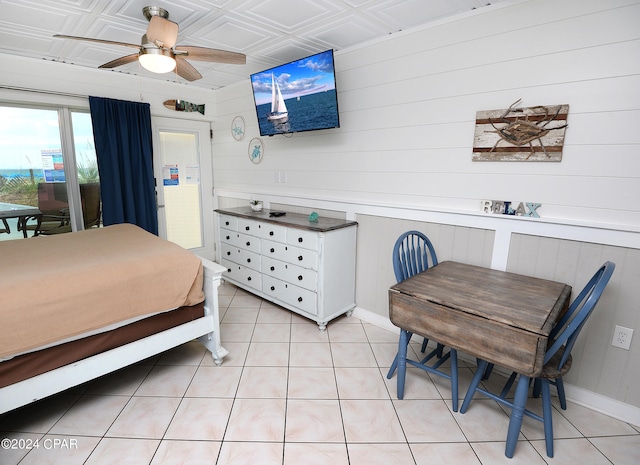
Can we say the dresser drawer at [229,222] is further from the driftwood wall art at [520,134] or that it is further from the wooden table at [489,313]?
the driftwood wall art at [520,134]

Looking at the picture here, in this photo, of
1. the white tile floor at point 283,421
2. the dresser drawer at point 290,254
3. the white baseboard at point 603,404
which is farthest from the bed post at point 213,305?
the white baseboard at point 603,404

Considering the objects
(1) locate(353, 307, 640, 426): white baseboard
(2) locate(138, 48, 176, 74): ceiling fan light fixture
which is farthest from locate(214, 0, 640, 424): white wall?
(2) locate(138, 48, 176, 74): ceiling fan light fixture

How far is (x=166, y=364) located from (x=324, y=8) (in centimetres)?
270

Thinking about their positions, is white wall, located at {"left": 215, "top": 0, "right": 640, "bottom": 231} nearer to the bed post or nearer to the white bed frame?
the bed post

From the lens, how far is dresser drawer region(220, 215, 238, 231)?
3.46 m

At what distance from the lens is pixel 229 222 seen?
354cm

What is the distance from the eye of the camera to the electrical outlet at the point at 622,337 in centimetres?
182

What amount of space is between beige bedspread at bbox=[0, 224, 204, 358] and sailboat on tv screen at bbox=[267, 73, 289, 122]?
1.57 m

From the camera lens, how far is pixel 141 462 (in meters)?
1.57

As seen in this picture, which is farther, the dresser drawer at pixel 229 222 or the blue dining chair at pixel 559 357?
the dresser drawer at pixel 229 222

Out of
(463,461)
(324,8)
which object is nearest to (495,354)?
(463,461)

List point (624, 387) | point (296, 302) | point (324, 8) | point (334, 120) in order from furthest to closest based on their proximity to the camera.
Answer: point (296, 302)
point (334, 120)
point (324, 8)
point (624, 387)

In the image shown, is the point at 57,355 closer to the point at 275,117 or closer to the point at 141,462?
the point at 141,462

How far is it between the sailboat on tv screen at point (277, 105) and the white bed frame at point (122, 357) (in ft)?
5.19
